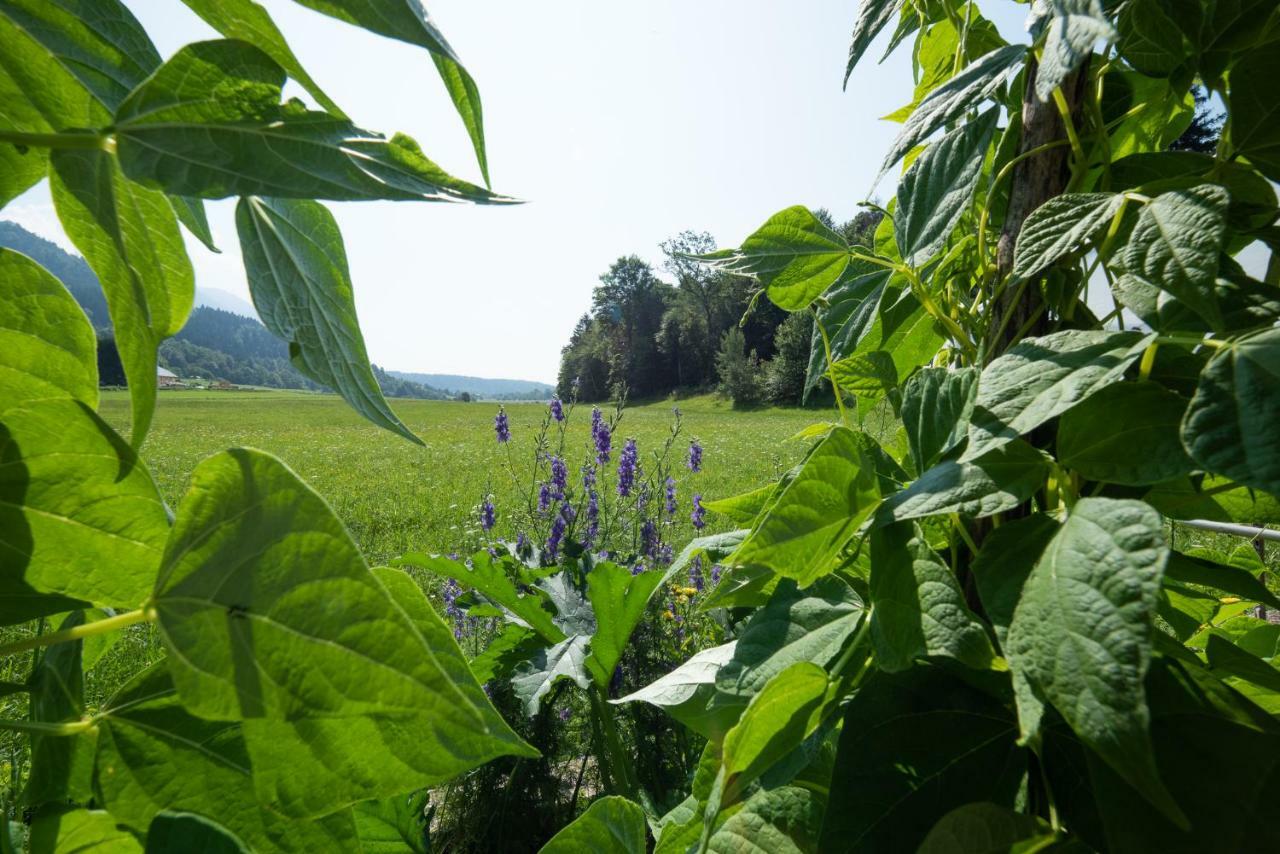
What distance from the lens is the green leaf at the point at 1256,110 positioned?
0.28 m

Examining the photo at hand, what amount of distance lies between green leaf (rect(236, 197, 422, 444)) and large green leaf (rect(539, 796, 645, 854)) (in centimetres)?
25

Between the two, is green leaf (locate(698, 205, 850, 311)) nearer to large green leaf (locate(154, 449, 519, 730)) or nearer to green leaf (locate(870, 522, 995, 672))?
green leaf (locate(870, 522, 995, 672))

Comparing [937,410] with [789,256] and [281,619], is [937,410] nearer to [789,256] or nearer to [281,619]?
[789,256]

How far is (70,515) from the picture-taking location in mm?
169

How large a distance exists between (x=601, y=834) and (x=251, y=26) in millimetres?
384

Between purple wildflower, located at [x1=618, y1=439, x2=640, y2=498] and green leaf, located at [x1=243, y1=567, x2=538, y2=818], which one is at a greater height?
green leaf, located at [x1=243, y1=567, x2=538, y2=818]

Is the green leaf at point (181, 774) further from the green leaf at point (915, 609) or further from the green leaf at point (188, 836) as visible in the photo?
the green leaf at point (915, 609)

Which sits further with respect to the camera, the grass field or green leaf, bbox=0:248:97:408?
the grass field

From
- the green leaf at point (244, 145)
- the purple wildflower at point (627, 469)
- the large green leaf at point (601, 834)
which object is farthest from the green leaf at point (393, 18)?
the purple wildflower at point (627, 469)

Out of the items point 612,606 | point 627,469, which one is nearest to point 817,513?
point 612,606

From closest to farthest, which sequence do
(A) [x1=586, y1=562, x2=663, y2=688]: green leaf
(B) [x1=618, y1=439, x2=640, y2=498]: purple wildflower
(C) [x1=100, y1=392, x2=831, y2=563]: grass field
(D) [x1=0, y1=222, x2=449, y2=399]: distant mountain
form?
(A) [x1=586, y1=562, x2=663, y2=688]: green leaf → (B) [x1=618, y1=439, x2=640, y2=498]: purple wildflower → (C) [x1=100, y1=392, x2=831, y2=563]: grass field → (D) [x1=0, y1=222, x2=449, y2=399]: distant mountain

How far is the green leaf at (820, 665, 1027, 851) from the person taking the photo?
28 cm

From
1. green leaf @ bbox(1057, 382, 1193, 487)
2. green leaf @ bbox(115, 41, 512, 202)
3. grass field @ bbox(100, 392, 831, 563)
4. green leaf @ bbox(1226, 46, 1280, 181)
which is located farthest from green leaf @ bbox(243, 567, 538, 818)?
grass field @ bbox(100, 392, 831, 563)

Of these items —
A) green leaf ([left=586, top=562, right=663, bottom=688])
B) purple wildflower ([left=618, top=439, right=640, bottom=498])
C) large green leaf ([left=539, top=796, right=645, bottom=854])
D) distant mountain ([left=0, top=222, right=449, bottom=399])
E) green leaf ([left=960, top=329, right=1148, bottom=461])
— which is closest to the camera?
green leaf ([left=960, top=329, right=1148, bottom=461])
